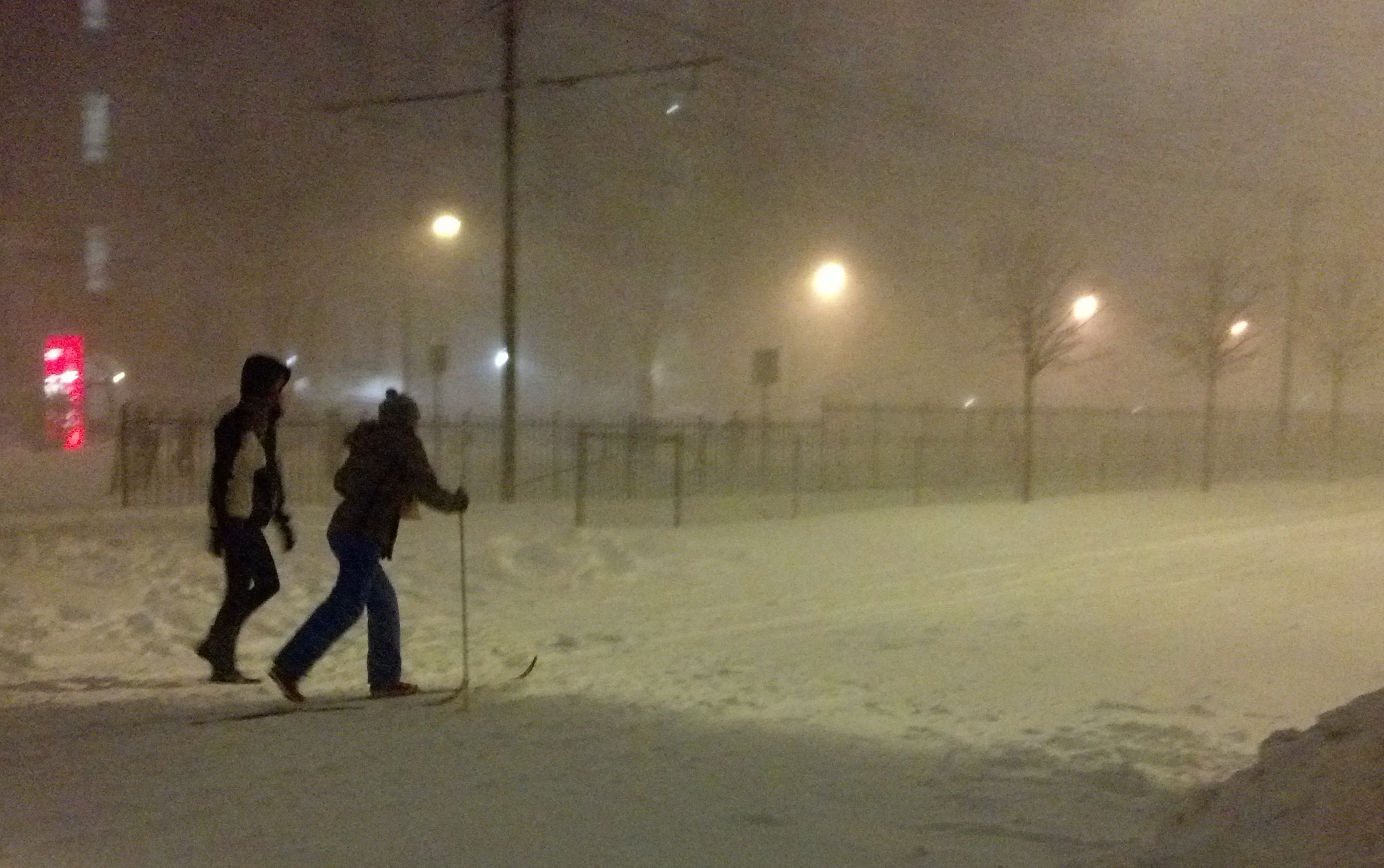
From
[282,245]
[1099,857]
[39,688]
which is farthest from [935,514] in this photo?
[282,245]

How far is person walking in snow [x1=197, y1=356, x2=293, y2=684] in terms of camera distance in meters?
7.62

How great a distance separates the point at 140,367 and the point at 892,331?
2651 centimetres

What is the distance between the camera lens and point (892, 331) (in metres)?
49.1

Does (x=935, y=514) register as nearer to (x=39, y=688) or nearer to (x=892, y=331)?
(x=39, y=688)

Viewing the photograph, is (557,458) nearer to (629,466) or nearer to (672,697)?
(629,466)

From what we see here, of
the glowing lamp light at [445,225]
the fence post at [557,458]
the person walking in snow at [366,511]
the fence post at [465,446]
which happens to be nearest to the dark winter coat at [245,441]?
the person walking in snow at [366,511]

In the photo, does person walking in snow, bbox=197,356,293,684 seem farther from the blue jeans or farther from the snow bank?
the snow bank

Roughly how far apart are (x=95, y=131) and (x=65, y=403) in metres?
17.1

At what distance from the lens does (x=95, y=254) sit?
4278 centimetres

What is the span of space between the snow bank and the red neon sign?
27.9 m

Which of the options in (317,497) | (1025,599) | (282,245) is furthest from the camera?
(282,245)

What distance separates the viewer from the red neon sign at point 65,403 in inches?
1111

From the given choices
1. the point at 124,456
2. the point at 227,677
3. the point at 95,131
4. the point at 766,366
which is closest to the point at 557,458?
the point at 766,366

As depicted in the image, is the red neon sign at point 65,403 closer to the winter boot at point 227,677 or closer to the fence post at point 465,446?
the fence post at point 465,446
